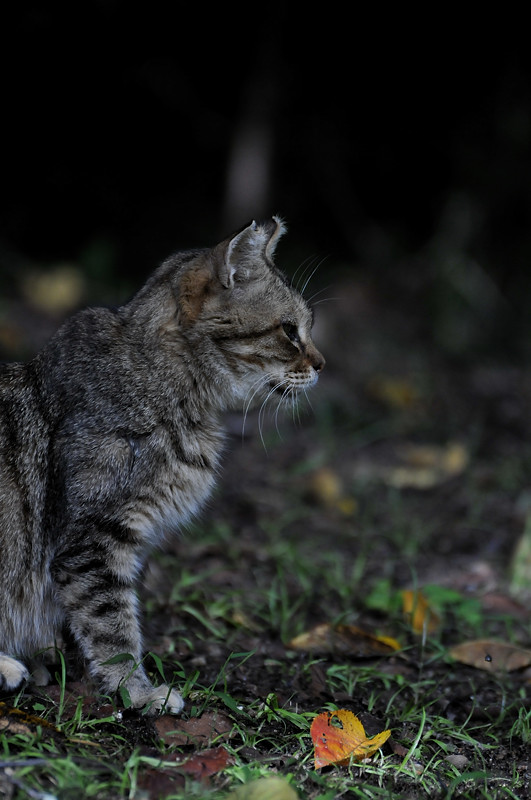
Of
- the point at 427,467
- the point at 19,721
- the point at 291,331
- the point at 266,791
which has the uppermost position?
the point at 291,331

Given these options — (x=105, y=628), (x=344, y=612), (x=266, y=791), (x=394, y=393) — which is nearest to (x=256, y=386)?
(x=105, y=628)

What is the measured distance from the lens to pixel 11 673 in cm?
281

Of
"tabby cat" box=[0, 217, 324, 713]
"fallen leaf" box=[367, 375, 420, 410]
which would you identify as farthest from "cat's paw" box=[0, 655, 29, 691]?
"fallen leaf" box=[367, 375, 420, 410]

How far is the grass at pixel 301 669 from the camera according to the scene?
2498 mm

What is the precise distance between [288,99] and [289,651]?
6.40 meters

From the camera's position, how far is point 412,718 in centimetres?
304

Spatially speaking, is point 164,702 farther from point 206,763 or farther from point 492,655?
point 492,655

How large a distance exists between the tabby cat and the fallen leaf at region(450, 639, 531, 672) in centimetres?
125

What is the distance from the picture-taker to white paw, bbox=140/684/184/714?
9.07 ft

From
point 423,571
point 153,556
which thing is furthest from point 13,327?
point 423,571

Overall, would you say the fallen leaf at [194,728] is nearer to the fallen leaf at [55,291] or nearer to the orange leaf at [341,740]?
the orange leaf at [341,740]

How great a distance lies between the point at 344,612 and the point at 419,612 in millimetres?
323

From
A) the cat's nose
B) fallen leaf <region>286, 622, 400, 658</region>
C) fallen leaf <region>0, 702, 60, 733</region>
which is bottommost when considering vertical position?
fallen leaf <region>286, 622, 400, 658</region>

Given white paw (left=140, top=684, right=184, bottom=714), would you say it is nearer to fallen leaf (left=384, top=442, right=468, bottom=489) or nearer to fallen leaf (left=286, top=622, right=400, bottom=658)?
fallen leaf (left=286, top=622, right=400, bottom=658)
